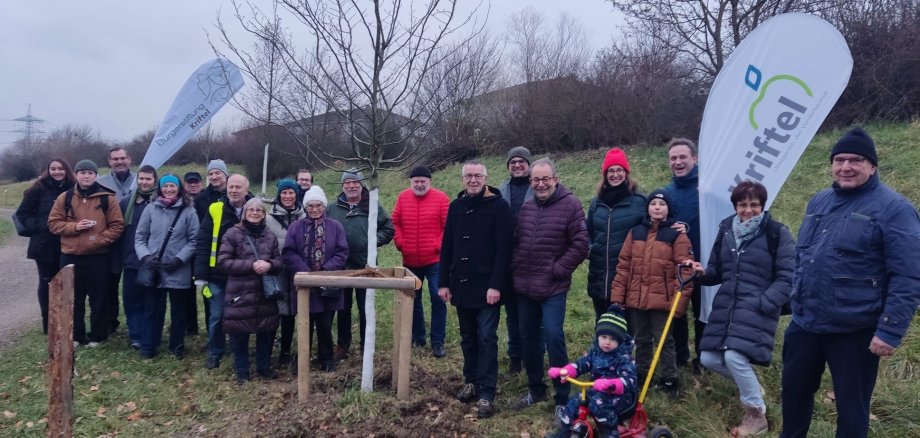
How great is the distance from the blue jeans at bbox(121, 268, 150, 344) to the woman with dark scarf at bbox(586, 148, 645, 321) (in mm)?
4897

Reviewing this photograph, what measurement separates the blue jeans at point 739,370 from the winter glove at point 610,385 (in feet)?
2.68

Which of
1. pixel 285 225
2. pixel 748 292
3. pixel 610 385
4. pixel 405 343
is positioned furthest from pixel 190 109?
pixel 748 292

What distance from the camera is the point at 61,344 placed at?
3238mm

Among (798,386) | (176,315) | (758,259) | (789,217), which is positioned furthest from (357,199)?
(789,217)

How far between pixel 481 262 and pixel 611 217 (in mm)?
1129

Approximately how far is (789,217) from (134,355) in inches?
359

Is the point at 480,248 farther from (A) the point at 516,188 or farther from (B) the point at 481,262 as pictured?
(A) the point at 516,188

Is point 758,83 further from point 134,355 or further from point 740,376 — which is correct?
point 134,355

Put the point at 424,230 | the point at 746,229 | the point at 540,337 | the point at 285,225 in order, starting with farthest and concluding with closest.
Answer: the point at 424,230, the point at 285,225, the point at 540,337, the point at 746,229

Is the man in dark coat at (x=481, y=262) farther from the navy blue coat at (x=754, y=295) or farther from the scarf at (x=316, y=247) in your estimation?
the navy blue coat at (x=754, y=295)

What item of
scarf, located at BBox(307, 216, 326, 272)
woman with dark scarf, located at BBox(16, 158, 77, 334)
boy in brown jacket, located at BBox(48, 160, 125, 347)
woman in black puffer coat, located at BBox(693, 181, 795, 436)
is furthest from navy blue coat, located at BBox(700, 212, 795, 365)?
woman with dark scarf, located at BBox(16, 158, 77, 334)

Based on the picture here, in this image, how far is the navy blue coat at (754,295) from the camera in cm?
389

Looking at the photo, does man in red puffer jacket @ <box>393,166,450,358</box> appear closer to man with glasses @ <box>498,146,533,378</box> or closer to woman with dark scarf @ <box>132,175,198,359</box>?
man with glasses @ <box>498,146,533,378</box>

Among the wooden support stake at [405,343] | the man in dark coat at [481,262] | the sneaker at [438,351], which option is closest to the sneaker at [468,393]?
the man in dark coat at [481,262]
